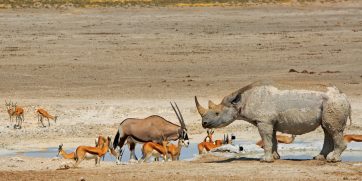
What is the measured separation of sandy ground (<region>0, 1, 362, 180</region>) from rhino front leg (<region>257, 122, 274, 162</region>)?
0.77 ft

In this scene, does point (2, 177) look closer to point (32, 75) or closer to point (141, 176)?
point (141, 176)

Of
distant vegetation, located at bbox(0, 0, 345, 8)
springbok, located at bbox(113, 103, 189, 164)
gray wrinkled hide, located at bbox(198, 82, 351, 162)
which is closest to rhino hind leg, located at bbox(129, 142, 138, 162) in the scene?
springbok, located at bbox(113, 103, 189, 164)

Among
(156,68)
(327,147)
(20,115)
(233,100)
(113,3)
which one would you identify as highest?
(233,100)

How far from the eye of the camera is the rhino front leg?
15938 millimetres

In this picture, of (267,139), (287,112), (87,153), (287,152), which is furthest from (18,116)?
(287,112)

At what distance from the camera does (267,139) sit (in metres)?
16.0

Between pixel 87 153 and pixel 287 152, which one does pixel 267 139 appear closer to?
pixel 87 153

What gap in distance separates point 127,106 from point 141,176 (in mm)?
10806

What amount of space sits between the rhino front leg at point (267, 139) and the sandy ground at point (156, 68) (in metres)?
0.24

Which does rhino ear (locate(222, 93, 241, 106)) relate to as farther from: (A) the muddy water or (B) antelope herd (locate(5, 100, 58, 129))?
(B) antelope herd (locate(5, 100, 58, 129))

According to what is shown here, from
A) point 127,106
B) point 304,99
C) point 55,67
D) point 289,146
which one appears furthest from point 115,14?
point 304,99

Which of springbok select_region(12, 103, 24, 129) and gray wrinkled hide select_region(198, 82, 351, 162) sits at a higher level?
gray wrinkled hide select_region(198, 82, 351, 162)

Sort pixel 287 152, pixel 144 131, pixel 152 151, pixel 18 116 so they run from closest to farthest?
pixel 152 151 < pixel 287 152 < pixel 144 131 < pixel 18 116

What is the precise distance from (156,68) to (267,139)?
1766cm
